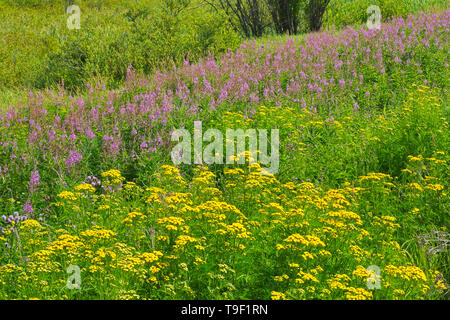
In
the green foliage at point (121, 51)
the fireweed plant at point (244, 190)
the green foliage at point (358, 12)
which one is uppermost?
the green foliage at point (358, 12)

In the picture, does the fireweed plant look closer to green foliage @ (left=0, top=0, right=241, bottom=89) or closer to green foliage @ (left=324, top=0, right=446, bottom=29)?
green foliage @ (left=0, top=0, right=241, bottom=89)

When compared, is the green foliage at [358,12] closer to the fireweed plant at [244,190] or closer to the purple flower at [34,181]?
the fireweed plant at [244,190]

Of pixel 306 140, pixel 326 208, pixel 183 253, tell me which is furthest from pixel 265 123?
pixel 183 253

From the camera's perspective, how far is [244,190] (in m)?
4.12

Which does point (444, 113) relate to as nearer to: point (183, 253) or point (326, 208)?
point (326, 208)

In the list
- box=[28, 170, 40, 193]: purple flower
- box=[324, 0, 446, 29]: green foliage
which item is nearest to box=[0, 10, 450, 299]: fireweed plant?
box=[28, 170, 40, 193]: purple flower

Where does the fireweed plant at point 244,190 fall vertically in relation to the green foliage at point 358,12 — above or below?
below

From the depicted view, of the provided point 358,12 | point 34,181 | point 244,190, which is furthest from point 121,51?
point 358,12

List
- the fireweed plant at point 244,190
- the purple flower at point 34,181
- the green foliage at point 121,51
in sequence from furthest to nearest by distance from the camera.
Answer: the green foliage at point 121,51 < the purple flower at point 34,181 < the fireweed plant at point 244,190

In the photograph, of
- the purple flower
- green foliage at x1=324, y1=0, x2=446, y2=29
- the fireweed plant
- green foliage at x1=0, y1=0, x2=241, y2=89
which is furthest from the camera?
green foliage at x1=324, y1=0, x2=446, y2=29

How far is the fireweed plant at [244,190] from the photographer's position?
3.01m

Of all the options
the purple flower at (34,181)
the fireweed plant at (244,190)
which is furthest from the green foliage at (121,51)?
the purple flower at (34,181)

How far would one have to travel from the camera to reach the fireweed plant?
301 cm

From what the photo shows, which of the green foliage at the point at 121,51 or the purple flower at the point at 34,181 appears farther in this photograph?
the green foliage at the point at 121,51
